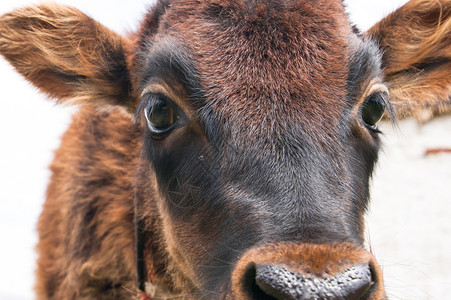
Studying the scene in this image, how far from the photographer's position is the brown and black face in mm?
2676

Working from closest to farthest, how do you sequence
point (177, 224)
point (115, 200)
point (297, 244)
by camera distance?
1. point (297, 244)
2. point (177, 224)
3. point (115, 200)

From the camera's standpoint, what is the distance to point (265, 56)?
330 centimetres

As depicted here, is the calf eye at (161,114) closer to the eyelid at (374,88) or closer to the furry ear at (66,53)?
Answer: the furry ear at (66,53)

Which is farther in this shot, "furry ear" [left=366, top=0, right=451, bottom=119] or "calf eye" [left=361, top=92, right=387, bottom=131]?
"furry ear" [left=366, top=0, right=451, bottom=119]

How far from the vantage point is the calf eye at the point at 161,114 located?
3.68 metres

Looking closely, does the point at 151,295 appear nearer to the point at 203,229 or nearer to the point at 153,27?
the point at 203,229

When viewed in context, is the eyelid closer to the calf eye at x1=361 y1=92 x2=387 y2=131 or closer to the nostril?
the calf eye at x1=361 y1=92 x2=387 y2=131

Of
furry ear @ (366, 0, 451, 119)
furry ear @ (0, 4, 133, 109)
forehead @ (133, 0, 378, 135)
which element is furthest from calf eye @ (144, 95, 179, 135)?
furry ear @ (366, 0, 451, 119)

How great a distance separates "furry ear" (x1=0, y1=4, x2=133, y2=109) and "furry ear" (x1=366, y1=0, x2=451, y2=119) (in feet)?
7.91

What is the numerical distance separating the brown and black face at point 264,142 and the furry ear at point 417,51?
625mm

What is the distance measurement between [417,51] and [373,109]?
1158mm

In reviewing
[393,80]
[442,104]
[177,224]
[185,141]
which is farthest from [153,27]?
[442,104]

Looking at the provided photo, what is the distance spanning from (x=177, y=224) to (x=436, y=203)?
8353 millimetres

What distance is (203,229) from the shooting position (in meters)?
3.48
